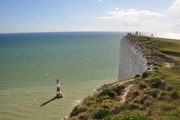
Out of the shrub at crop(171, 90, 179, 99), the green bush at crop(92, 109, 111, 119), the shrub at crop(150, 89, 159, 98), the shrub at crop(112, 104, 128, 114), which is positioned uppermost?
the shrub at crop(171, 90, 179, 99)

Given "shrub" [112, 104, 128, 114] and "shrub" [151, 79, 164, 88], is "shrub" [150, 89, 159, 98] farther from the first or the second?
"shrub" [112, 104, 128, 114]

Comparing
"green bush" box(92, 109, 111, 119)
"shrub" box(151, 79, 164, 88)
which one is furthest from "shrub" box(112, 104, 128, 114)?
"shrub" box(151, 79, 164, 88)

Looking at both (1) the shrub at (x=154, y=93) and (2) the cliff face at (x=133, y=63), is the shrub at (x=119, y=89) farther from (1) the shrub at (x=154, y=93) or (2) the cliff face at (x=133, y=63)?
(2) the cliff face at (x=133, y=63)

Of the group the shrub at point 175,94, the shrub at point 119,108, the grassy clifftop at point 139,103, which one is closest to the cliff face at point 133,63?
the grassy clifftop at point 139,103

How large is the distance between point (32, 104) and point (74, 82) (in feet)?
32.8

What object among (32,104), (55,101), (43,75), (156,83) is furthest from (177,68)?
(43,75)

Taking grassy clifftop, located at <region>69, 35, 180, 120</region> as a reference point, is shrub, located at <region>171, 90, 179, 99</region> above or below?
above

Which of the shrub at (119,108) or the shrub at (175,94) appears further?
the shrub at (119,108)

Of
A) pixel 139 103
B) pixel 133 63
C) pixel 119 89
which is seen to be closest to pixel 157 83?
pixel 139 103

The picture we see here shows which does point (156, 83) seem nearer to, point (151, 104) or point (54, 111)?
point (151, 104)

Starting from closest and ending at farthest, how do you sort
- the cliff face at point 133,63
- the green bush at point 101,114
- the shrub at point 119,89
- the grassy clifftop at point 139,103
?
the grassy clifftop at point 139,103
the green bush at point 101,114
the shrub at point 119,89
the cliff face at point 133,63

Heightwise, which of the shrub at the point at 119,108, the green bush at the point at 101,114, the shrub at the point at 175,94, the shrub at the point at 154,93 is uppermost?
the shrub at the point at 175,94

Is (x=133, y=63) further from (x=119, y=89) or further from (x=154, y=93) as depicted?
(x=154, y=93)

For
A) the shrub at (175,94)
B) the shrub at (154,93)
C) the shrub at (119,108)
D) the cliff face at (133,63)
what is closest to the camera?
the shrub at (175,94)
